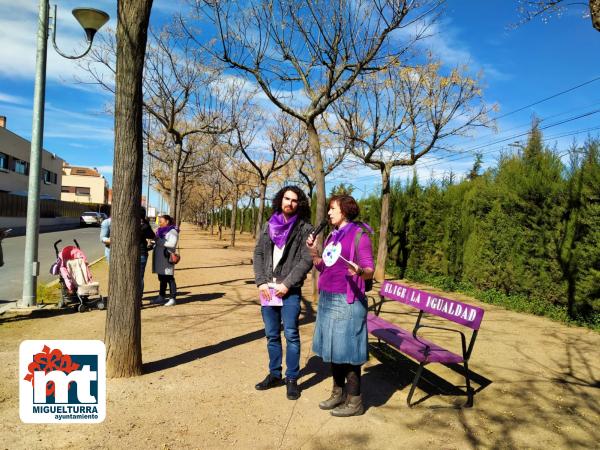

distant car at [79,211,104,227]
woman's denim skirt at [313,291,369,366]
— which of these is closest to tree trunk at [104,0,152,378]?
woman's denim skirt at [313,291,369,366]

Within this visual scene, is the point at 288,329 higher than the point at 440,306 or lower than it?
lower

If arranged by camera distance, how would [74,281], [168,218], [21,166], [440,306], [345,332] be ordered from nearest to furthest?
[345,332], [440,306], [74,281], [168,218], [21,166]

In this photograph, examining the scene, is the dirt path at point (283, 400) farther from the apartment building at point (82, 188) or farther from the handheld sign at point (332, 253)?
the apartment building at point (82, 188)

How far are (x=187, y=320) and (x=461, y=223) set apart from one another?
26.7ft

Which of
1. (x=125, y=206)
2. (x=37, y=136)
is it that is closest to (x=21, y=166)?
(x=37, y=136)

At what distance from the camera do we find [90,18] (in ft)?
24.5

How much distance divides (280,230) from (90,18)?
585 centimetres

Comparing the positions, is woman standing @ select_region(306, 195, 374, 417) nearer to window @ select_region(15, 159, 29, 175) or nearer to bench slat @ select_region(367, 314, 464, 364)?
bench slat @ select_region(367, 314, 464, 364)

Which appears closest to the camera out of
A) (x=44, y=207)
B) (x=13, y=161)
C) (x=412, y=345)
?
(x=412, y=345)

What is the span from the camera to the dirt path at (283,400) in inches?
130

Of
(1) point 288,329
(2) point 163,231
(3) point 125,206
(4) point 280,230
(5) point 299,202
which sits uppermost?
(5) point 299,202

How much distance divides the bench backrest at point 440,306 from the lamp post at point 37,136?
5.83m

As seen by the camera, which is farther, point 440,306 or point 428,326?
point 440,306

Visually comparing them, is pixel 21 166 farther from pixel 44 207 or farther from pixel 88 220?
pixel 88 220
